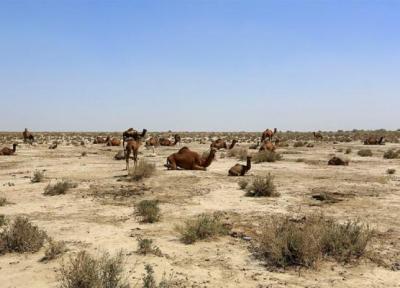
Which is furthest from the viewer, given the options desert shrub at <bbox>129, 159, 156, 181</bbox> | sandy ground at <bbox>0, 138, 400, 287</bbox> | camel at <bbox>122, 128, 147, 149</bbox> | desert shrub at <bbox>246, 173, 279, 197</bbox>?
camel at <bbox>122, 128, 147, 149</bbox>

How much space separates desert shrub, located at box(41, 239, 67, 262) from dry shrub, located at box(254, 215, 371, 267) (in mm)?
3103

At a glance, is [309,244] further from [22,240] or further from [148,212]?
[22,240]

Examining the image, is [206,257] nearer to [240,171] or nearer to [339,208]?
[339,208]

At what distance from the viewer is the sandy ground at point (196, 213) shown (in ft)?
21.7

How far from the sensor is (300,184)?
15.1m

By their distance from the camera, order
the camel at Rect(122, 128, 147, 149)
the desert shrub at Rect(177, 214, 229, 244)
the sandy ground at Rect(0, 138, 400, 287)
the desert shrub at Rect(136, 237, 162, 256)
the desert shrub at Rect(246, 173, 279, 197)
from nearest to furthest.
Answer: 1. the sandy ground at Rect(0, 138, 400, 287)
2. the desert shrub at Rect(136, 237, 162, 256)
3. the desert shrub at Rect(177, 214, 229, 244)
4. the desert shrub at Rect(246, 173, 279, 197)
5. the camel at Rect(122, 128, 147, 149)

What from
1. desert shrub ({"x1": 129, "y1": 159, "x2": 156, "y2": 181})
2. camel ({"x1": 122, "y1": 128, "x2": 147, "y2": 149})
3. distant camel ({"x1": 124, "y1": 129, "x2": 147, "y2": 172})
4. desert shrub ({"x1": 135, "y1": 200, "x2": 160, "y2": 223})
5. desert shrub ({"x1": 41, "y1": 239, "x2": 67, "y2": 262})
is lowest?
desert shrub ({"x1": 41, "y1": 239, "x2": 67, "y2": 262})

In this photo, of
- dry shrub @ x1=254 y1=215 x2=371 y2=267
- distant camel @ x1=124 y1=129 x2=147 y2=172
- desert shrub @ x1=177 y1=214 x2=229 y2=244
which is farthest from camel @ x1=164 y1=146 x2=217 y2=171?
dry shrub @ x1=254 y1=215 x2=371 y2=267

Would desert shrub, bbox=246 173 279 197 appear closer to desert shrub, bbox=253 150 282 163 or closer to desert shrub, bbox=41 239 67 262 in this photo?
desert shrub, bbox=41 239 67 262

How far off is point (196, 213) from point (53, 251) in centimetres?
397

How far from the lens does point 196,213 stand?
420 inches

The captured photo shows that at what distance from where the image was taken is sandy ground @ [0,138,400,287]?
21.7 feet

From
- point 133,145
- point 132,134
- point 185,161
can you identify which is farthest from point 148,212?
point 132,134

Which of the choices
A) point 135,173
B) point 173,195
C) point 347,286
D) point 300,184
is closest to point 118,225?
point 173,195
